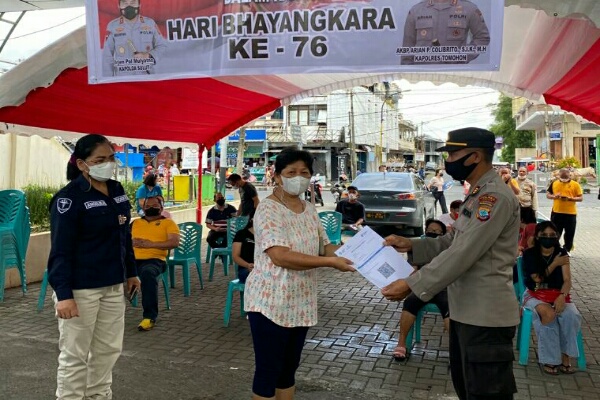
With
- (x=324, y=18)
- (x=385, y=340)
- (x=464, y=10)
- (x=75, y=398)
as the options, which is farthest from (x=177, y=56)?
(x=385, y=340)

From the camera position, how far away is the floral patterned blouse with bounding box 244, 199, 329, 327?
2.76 m

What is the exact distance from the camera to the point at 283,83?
7387mm

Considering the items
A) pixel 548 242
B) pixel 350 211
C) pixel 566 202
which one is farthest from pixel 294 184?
pixel 566 202

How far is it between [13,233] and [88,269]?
14.6 feet

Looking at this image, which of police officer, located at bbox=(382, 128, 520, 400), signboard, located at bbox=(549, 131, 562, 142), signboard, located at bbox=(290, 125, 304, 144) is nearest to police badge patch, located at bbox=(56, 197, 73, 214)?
police officer, located at bbox=(382, 128, 520, 400)

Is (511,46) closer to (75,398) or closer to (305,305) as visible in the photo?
(305,305)

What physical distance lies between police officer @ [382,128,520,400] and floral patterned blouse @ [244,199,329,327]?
491 mm

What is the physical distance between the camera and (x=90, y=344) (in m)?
3.17

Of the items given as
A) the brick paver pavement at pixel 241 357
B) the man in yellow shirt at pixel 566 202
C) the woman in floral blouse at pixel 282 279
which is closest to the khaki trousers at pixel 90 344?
the brick paver pavement at pixel 241 357

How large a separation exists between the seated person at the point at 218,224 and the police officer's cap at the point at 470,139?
6.07m

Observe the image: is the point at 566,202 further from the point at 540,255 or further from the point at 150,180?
the point at 150,180

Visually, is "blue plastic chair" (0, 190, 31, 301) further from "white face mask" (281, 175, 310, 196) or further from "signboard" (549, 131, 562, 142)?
"signboard" (549, 131, 562, 142)

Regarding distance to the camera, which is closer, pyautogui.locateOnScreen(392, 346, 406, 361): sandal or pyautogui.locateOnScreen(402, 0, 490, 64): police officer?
pyautogui.locateOnScreen(402, 0, 490, 64): police officer

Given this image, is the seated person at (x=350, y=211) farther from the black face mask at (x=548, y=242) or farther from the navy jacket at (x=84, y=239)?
the navy jacket at (x=84, y=239)
